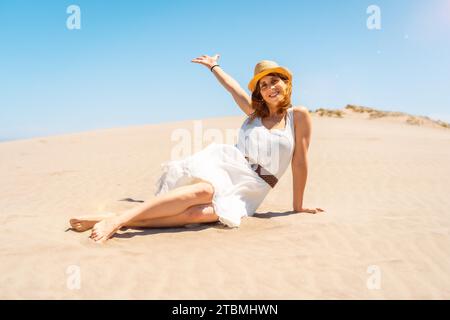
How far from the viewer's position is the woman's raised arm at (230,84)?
5.00 meters

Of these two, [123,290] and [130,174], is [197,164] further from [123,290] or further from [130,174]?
[130,174]

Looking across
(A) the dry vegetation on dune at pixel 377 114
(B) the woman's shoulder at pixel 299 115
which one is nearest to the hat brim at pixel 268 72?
(B) the woman's shoulder at pixel 299 115

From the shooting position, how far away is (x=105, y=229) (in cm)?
372

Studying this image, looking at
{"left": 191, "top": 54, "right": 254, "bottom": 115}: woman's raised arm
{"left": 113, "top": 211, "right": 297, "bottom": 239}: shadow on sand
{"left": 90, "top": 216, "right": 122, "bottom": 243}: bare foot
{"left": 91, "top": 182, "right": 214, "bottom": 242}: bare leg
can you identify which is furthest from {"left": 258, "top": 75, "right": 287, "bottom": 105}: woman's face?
{"left": 90, "top": 216, "right": 122, "bottom": 243}: bare foot

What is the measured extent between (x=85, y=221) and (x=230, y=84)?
2382mm

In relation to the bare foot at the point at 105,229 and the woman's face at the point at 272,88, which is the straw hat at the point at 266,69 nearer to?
the woman's face at the point at 272,88

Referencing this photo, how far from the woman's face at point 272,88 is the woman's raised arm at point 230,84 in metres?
0.39

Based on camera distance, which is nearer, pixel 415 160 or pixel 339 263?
pixel 339 263

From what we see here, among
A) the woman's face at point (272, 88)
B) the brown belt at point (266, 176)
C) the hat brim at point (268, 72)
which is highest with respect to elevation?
the hat brim at point (268, 72)

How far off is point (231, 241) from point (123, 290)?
1307mm

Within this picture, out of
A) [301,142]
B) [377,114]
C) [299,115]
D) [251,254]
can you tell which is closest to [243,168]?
[301,142]
